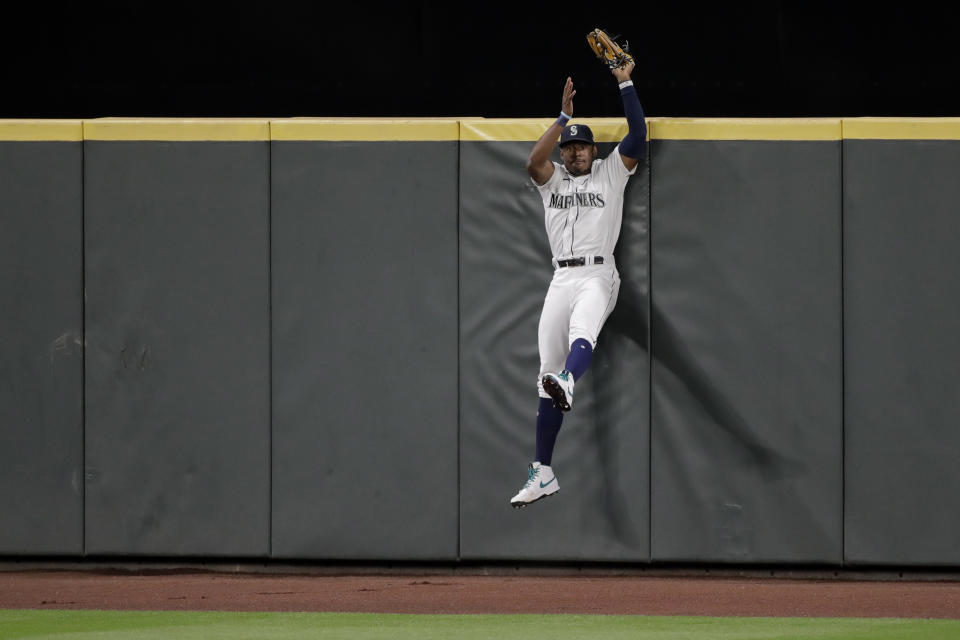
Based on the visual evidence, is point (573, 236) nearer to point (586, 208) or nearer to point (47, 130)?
point (586, 208)

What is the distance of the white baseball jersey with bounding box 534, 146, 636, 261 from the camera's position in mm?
7316

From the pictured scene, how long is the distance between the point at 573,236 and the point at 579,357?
70 centimetres

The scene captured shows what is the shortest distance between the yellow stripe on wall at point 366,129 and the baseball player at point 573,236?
2.01 feet

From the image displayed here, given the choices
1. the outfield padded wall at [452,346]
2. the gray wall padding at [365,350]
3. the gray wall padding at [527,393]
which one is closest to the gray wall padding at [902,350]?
the outfield padded wall at [452,346]

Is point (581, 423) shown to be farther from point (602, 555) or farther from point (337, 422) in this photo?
point (337, 422)

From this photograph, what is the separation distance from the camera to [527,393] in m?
7.61
